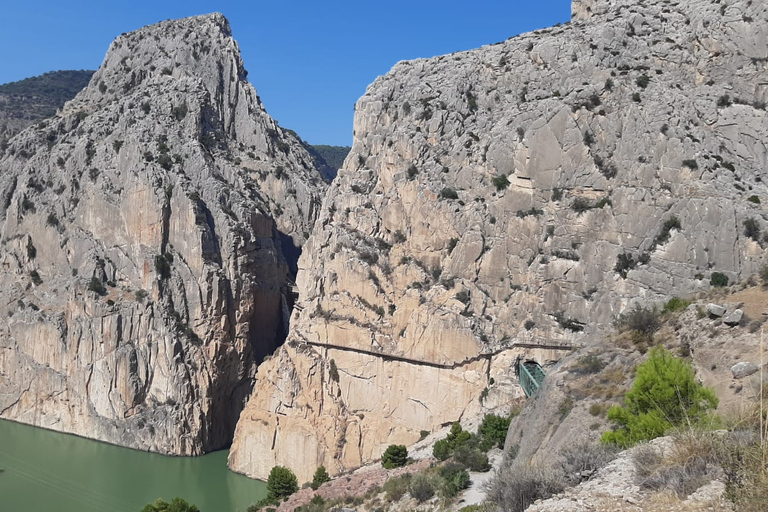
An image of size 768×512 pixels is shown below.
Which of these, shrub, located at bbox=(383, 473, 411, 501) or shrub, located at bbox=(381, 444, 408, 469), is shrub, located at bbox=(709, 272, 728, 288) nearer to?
shrub, located at bbox=(381, 444, 408, 469)

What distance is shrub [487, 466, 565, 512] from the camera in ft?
36.5

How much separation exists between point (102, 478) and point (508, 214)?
2682cm

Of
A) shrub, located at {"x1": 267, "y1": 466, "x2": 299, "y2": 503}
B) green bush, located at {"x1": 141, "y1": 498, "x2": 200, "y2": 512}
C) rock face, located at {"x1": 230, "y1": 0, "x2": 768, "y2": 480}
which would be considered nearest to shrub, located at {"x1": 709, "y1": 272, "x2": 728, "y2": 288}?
rock face, located at {"x1": 230, "y1": 0, "x2": 768, "y2": 480}

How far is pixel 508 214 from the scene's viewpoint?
35.4 m

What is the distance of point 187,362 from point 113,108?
21405 mm

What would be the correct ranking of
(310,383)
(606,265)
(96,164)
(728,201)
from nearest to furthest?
(728,201) < (606,265) < (310,383) < (96,164)

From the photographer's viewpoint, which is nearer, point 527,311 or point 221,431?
point 527,311

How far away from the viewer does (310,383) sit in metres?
39.0

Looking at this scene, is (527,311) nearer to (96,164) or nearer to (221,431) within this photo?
(221,431)

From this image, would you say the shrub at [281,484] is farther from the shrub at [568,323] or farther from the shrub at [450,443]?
the shrub at [568,323]

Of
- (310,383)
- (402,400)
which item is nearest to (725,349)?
(402,400)

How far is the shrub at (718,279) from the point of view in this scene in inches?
1165

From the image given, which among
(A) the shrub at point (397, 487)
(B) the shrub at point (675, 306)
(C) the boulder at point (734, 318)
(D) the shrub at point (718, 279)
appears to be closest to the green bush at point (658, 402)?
(C) the boulder at point (734, 318)

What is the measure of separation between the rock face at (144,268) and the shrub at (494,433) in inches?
971
